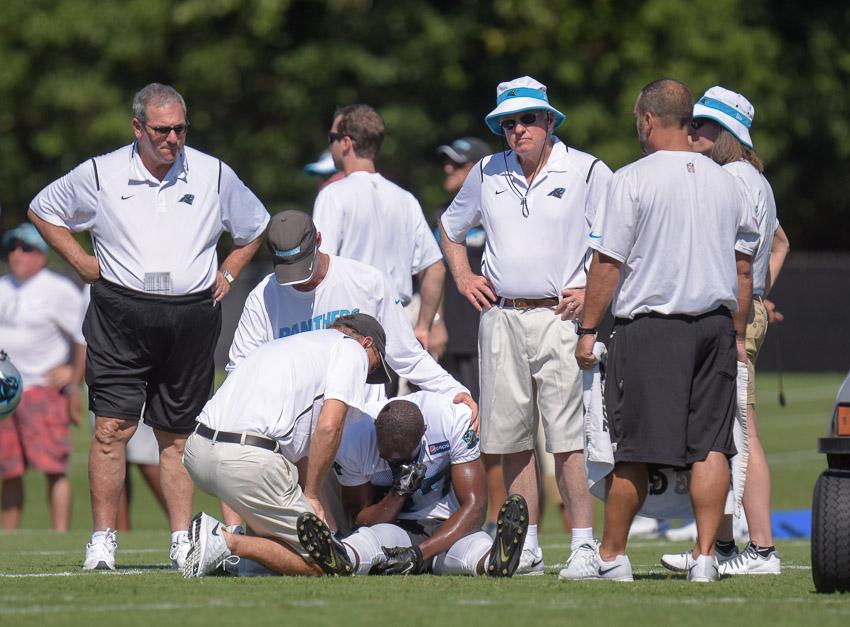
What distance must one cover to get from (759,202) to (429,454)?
2.06 m

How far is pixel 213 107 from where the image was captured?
29859 mm

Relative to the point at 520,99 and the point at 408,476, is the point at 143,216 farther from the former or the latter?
the point at 520,99

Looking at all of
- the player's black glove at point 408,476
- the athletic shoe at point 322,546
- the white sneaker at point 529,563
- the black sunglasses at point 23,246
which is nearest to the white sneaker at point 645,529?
the white sneaker at point 529,563

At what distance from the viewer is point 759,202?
8.09 metres

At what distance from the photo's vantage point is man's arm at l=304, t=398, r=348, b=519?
24.3 ft

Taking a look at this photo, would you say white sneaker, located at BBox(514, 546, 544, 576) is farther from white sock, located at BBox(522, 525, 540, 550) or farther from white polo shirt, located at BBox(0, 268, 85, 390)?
white polo shirt, located at BBox(0, 268, 85, 390)

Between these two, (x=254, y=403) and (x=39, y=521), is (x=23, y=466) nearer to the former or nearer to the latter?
(x=39, y=521)

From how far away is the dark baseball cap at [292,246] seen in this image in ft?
26.7

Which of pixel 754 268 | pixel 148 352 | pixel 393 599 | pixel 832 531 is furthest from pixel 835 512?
pixel 148 352

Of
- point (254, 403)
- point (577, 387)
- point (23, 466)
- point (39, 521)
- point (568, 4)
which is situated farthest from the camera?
point (568, 4)

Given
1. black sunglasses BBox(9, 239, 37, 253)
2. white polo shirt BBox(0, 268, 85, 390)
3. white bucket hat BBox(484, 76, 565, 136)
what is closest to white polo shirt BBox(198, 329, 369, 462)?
white bucket hat BBox(484, 76, 565, 136)

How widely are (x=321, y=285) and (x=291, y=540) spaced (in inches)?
57.1

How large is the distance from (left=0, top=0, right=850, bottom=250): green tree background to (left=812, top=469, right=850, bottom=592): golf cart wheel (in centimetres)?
2187

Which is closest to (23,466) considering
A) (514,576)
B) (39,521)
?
(39,521)
